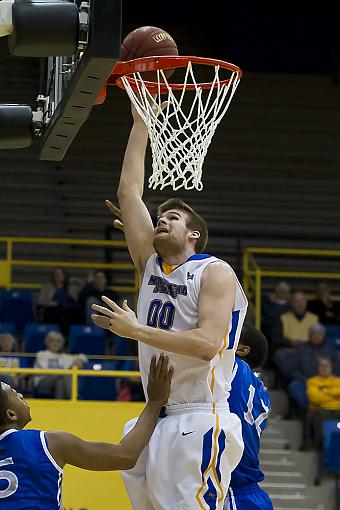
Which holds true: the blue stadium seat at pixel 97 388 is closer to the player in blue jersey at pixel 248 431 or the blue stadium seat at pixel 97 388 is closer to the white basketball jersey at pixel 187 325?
the player in blue jersey at pixel 248 431

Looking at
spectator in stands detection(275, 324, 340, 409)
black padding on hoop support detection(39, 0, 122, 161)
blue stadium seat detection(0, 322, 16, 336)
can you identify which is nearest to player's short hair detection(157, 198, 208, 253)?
black padding on hoop support detection(39, 0, 122, 161)

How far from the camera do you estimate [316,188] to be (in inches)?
690

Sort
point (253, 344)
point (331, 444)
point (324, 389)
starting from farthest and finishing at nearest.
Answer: point (324, 389), point (331, 444), point (253, 344)

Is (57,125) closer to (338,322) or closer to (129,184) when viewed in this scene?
(129,184)

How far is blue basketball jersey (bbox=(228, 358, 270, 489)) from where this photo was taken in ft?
18.5

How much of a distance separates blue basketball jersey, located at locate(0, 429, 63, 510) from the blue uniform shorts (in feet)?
4.99

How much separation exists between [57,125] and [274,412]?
27.4 ft

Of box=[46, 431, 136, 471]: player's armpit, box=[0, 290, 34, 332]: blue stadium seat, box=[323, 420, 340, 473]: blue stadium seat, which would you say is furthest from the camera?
box=[0, 290, 34, 332]: blue stadium seat

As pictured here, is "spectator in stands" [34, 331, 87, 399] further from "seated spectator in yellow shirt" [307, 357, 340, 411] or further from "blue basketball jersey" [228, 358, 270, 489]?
"blue basketball jersey" [228, 358, 270, 489]

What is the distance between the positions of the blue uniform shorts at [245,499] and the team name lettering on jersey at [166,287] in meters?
1.28

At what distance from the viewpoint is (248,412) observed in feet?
18.6

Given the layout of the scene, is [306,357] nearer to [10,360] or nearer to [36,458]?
[10,360]

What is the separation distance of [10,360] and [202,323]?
7.20 meters

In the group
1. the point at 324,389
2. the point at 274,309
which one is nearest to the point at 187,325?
the point at 324,389
